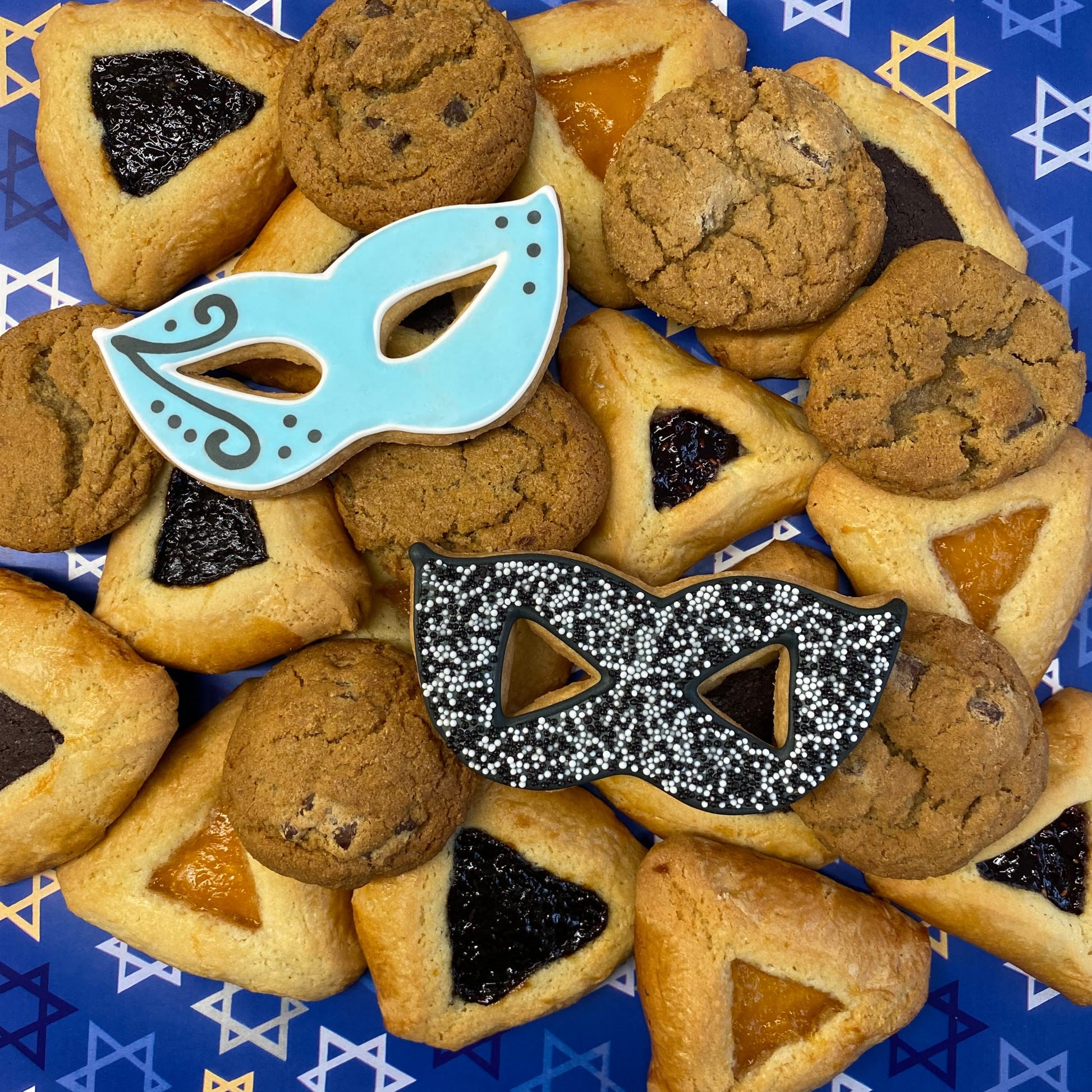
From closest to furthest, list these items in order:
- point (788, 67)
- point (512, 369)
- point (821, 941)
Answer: point (512, 369), point (821, 941), point (788, 67)

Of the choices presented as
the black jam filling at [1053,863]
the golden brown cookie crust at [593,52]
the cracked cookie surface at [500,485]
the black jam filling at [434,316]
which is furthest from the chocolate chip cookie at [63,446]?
the black jam filling at [1053,863]

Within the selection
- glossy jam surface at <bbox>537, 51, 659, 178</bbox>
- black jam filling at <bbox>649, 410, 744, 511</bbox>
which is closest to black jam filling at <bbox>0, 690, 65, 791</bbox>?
black jam filling at <bbox>649, 410, 744, 511</bbox>

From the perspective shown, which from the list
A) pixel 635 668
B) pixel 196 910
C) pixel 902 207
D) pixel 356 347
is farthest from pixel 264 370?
pixel 902 207

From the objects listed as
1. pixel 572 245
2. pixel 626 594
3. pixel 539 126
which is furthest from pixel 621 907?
pixel 539 126

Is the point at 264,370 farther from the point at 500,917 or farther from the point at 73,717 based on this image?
the point at 500,917

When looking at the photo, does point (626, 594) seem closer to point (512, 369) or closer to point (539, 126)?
point (512, 369)
